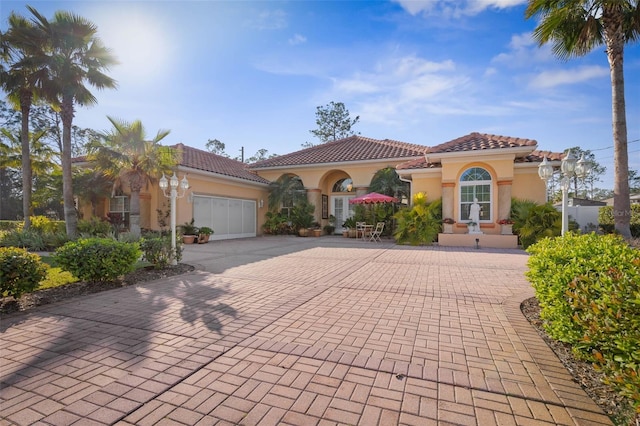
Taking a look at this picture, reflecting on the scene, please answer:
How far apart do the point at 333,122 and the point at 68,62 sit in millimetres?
29052

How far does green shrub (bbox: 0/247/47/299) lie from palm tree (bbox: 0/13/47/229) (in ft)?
37.1

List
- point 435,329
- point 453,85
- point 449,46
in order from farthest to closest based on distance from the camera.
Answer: point 453,85, point 449,46, point 435,329

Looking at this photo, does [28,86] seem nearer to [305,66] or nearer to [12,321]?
[305,66]

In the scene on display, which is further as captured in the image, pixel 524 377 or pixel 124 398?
pixel 524 377

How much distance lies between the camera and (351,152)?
2086 cm

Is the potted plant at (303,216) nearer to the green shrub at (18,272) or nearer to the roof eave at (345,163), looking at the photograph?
the roof eave at (345,163)

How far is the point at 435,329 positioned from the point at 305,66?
8770 millimetres

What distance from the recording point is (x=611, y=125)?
10.5 metres

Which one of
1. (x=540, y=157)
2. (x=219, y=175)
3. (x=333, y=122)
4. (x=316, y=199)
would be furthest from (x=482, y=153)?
(x=333, y=122)

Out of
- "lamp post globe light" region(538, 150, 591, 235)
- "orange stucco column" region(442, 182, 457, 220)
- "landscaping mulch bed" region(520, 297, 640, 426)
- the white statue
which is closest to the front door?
"orange stucco column" region(442, 182, 457, 220)

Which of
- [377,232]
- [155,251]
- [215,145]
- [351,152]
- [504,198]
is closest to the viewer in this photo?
[155,251]

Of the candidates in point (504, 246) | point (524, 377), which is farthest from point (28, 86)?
point (504, 246)

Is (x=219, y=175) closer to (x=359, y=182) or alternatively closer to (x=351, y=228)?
(x=351, y=228)

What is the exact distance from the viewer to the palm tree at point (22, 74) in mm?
11708
